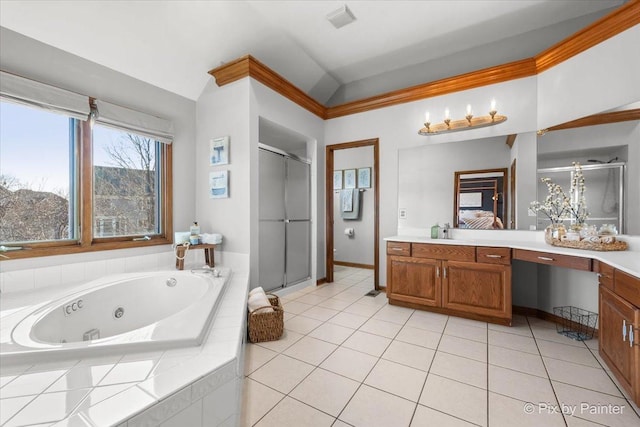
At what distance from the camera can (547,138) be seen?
266 centimetres

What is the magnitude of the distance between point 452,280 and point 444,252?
29 cm

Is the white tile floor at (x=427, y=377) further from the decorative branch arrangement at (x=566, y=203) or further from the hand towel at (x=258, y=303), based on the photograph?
the decorative branch arrangement at (x=566, y=203)

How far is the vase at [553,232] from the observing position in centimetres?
245

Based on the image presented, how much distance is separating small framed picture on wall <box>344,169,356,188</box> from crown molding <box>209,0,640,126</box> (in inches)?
61.8

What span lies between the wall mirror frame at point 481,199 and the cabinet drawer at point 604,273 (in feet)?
3.27

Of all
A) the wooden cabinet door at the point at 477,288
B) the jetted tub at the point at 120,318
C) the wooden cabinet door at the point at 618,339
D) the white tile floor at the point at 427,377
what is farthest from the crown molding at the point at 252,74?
the wooden cabinet door at the point at 618,339

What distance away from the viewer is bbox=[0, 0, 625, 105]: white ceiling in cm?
220

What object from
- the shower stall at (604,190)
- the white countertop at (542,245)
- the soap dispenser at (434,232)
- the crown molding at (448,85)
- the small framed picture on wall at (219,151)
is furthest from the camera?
the soap dispenser at (434,232)

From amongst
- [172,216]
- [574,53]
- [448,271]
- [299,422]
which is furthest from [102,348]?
[574,53]

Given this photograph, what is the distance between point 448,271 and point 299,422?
6.62ft

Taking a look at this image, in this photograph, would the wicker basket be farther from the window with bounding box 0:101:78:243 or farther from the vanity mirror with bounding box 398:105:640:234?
the vanity mirror with bounding box 398:105:640:234

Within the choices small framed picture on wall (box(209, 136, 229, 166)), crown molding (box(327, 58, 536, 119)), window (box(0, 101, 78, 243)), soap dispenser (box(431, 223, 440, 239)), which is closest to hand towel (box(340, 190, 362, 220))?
crown molding (box(327, 58, 536, 119))

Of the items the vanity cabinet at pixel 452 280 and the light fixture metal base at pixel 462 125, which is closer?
the vanity cabinet at pixel 452 280

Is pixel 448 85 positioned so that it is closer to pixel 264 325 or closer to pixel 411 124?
pixel 411 124
